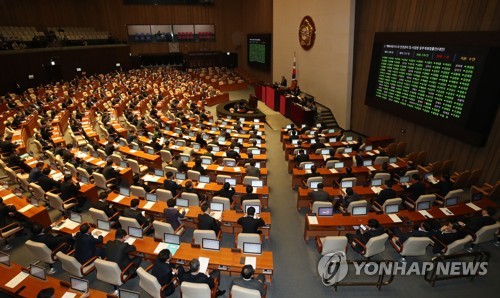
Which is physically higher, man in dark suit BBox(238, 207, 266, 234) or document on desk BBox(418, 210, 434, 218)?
man in dark suit BBox(238, 207, 266, 234)

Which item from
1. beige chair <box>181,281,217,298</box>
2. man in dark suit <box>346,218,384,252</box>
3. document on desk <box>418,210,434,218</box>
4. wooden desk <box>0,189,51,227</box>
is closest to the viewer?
beige chair <box>181,281,217,298</box>

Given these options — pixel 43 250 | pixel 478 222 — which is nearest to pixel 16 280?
pixel 43 250

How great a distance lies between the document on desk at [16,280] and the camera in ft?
21.8

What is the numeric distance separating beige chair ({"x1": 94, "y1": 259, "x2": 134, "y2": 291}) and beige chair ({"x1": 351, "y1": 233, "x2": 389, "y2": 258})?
19.7ft

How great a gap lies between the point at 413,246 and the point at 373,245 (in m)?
1.08

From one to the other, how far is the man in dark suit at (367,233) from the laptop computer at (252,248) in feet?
9.12

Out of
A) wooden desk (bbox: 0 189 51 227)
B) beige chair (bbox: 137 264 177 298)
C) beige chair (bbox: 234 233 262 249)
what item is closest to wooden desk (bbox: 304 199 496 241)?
beige chair (bbox: 234 233 262 249)

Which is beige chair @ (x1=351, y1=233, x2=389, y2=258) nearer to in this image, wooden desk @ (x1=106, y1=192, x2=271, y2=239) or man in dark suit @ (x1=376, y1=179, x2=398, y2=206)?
man in dark suit @ (x1=376, y1=179, x2=398, y2=206)

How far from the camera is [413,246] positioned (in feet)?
25.7

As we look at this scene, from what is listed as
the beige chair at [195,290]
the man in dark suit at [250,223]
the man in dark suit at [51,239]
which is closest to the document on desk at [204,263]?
the beige chair at [195,290]

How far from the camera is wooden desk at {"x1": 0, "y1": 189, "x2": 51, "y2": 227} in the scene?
9.30m

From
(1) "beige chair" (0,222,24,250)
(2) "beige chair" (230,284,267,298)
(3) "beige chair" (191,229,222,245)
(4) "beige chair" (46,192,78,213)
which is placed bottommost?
(1) "beige chair" (0,222,24,250)

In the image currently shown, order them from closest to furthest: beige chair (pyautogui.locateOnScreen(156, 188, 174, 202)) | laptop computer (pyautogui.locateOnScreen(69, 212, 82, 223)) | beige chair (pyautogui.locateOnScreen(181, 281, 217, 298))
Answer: beige chair (pyautogui.locateOnScreen(181, 281, 217, 298)) < laptop computer (pyautogui.locateOnScreen(69, 212, 82, 223)) < beige chair (pyautogui.locateOnScreen(156, 188, 174, 202))

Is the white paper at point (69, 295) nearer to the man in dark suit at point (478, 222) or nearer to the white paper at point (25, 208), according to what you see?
the white paper at point (25, 208)
